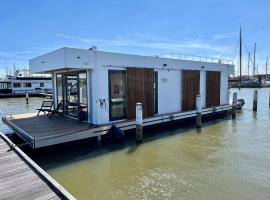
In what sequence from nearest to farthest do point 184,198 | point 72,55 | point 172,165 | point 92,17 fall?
1. point 184,198
2. point 172,165
3. point 72,55
4. point 92,17

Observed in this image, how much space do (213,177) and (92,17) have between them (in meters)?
9.32

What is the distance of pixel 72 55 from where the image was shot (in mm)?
7773

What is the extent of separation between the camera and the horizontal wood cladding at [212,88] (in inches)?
537

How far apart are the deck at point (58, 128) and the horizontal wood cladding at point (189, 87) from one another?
1726 mm

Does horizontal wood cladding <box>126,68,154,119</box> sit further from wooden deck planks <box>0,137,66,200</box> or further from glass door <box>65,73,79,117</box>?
wooden deck planks <box>0,137,66,200</box>

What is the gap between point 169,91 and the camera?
446 inches

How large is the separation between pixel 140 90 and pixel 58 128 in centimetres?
363

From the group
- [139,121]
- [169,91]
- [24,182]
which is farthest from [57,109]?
[24,182]

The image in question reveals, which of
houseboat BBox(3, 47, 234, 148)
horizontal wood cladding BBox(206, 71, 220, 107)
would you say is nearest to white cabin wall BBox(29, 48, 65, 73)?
houseboat BBox(3, 47, 234, 148)

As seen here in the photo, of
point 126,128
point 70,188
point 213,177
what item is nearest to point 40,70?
point 126,128

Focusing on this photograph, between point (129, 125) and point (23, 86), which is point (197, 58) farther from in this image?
point (23, 86)

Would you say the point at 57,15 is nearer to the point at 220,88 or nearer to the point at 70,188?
the point at 70,188

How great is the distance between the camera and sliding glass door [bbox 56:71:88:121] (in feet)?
30.0

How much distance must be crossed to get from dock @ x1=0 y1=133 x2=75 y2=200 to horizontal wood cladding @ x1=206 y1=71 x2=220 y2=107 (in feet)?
35.3
